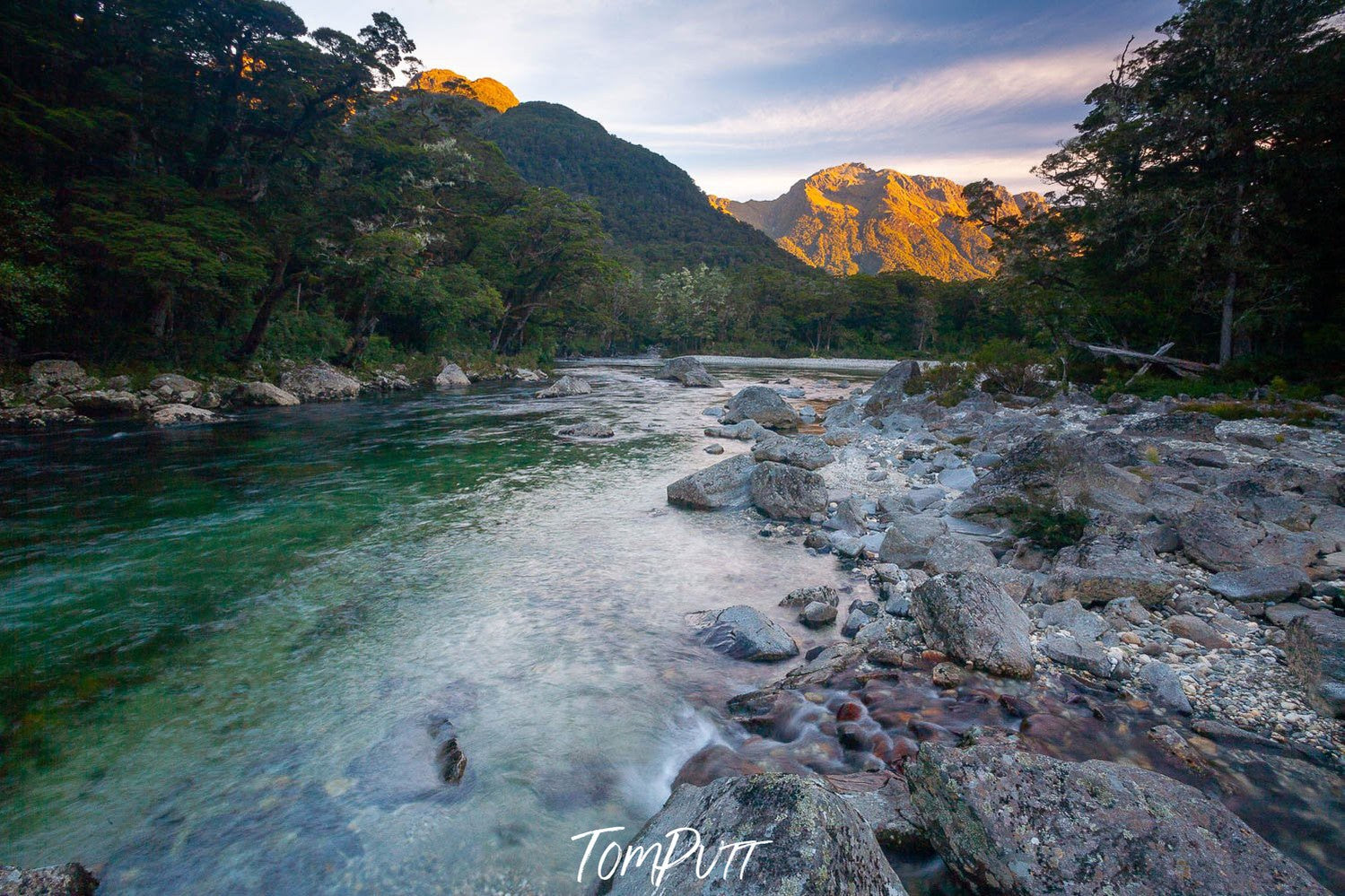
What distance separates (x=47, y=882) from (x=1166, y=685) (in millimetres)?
7224

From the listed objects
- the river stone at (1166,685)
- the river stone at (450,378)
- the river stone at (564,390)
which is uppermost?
the river stone at (450,378)

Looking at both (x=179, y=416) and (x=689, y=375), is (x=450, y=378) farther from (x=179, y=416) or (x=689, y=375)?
(x=179, y=416)

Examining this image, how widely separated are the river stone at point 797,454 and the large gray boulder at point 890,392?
25.3 ft

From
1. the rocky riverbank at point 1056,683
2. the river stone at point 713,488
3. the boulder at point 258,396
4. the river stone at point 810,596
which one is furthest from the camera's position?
the boulder at point 258,396

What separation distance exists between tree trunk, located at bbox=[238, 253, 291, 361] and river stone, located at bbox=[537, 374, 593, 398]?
11955 millimetres

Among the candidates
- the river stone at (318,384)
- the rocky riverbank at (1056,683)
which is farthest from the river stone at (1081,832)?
the river stone at (318,384)

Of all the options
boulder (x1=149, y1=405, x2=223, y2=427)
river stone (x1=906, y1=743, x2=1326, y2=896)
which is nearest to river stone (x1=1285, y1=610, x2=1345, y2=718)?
river stone (x1=906, y1=743, x2=1326, y2=896)

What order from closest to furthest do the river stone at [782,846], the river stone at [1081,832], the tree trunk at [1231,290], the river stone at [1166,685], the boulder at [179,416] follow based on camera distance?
the river stone at [782,846]
the river stone at [1081,832]
the river stone at [1166,685]
the tree trunk at [1231,290]
the boulder at [179,416]

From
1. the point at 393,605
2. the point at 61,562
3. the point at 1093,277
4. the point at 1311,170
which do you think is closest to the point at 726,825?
the point at 393,605

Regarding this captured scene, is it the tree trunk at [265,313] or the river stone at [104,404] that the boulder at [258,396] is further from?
the tree trunk at [265,313]

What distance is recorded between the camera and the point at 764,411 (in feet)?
68.4

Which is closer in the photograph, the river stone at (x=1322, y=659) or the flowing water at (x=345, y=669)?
the flowing water at (x=345, y=669)

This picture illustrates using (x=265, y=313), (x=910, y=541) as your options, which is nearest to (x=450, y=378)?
(x=265, y=313)

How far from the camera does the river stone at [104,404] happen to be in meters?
18.3
